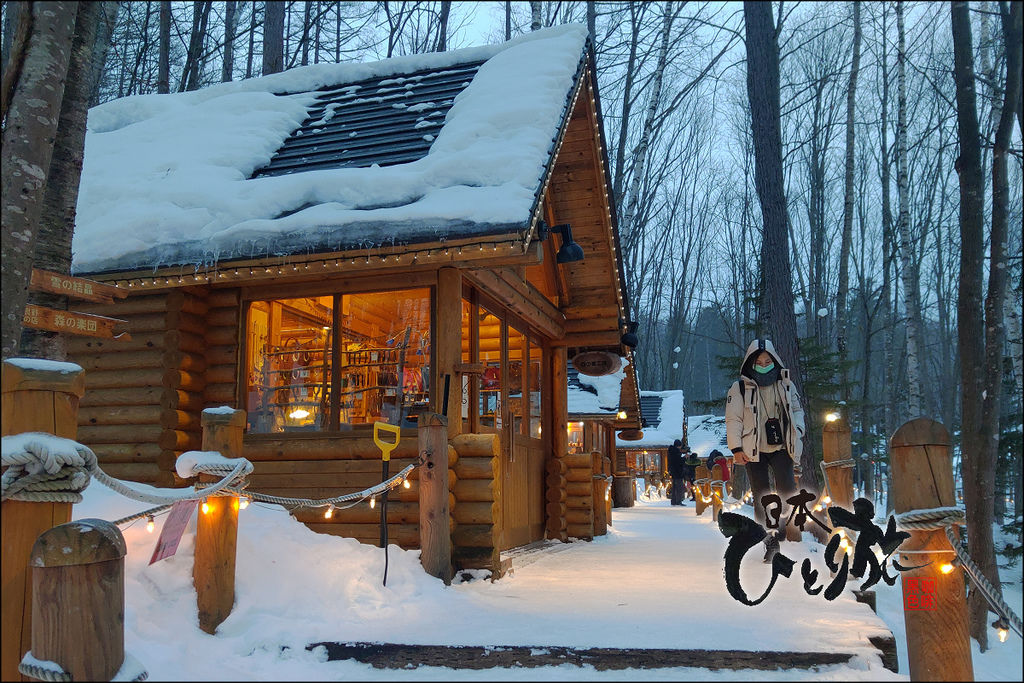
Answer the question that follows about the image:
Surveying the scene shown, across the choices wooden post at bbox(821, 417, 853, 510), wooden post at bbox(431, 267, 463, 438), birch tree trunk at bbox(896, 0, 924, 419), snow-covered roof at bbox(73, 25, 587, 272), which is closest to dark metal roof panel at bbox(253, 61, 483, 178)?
snow-covered roof at bbox(73, 25, 587, 272)

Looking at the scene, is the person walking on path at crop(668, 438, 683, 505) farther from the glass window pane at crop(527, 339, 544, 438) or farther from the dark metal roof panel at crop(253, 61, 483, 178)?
the dark metal roof panel at crop(253, 61, 483, 178)

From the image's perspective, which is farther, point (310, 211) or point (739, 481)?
point (739, 481)

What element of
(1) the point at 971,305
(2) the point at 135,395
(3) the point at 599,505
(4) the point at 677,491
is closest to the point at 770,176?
(1) the point at 971,305

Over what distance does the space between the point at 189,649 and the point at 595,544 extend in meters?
8.60

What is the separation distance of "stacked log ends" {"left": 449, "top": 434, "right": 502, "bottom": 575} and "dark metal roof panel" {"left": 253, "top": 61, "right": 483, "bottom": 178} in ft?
10.1

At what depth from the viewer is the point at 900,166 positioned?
65.3 ft

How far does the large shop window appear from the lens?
336 inches

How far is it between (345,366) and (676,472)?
85.4ft

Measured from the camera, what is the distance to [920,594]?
3783 millimetres

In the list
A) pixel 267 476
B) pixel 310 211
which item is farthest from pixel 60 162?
pixel 267 476

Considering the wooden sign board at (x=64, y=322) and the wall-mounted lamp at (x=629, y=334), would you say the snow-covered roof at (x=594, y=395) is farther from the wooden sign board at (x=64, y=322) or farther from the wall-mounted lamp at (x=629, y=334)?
the wooden sign board at (x=64, y=322)

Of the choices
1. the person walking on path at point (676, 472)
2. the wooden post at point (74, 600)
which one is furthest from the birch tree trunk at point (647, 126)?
the wooden post at point (74, 600)

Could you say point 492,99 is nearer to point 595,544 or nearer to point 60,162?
point 60,162

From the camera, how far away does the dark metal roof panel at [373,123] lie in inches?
354
